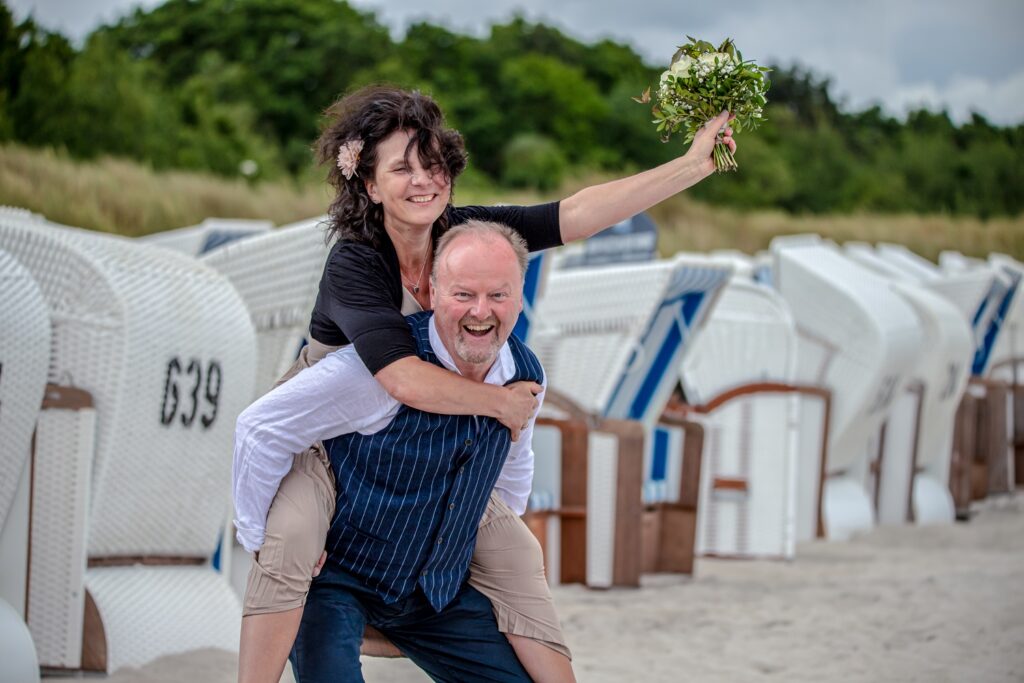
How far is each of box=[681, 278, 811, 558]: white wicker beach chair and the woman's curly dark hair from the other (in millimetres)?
5419

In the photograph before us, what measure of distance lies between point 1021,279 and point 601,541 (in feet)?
31.5

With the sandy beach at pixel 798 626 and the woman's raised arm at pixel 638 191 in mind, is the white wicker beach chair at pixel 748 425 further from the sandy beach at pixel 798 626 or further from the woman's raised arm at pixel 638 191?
the woman's raised arm at pixel 638 191

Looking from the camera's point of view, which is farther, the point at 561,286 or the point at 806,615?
the point at 561,286

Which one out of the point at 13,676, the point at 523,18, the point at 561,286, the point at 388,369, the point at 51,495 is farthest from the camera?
the point at 523,18

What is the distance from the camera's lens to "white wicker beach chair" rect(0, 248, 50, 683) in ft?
11.5

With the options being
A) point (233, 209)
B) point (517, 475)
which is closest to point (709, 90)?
point (517, 475)

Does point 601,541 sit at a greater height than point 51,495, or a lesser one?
lesser

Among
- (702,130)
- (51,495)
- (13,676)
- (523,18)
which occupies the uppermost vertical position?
(523,18)

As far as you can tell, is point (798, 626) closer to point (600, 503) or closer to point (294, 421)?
point (600, 503)

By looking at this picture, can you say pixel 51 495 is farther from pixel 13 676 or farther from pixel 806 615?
pixel 806 615

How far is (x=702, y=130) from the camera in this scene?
2863 millimetres

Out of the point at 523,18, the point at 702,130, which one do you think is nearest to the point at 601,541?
the point at 702,130

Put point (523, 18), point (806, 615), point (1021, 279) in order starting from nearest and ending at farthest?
point (806, 615) < point (1021, 279) < point (523, 18)

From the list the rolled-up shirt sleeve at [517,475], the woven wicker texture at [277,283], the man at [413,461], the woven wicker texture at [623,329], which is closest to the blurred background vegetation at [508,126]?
the woven wicker texture at [623,329]
